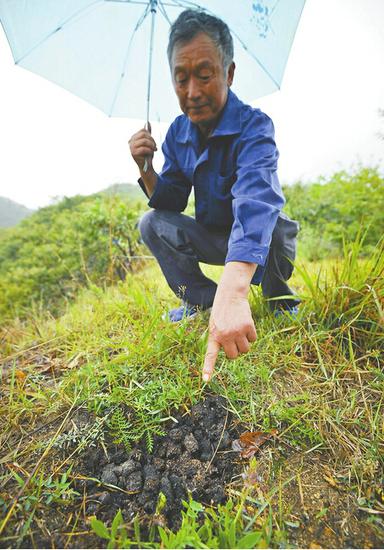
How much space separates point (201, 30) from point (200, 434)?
2.05 meters

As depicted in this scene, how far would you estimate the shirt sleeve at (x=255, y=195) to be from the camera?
127cm

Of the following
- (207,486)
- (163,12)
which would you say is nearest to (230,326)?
(207,486)

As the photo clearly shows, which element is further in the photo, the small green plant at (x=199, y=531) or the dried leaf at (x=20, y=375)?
the dried leaf at (x=20, y=375)

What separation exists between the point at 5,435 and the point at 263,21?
264 centimetres

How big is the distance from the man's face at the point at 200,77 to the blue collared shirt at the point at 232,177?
0.11 metres

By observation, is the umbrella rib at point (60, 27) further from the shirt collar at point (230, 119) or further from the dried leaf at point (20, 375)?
the dried leaf at point (20, 375)

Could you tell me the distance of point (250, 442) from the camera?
1.18 metres

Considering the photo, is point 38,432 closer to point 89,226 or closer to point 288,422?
point 288,422

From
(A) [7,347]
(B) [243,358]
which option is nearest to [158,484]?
(B) [243,358]

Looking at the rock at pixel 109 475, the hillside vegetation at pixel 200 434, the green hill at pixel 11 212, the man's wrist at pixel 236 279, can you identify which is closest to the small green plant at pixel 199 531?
the hillside vegetation at pixel 200 434

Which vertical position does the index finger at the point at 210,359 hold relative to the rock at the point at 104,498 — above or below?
above

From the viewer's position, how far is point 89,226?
575 centimetres

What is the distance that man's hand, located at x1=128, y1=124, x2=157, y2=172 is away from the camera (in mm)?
1841

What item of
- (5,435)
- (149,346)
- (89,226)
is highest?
(89,226)
